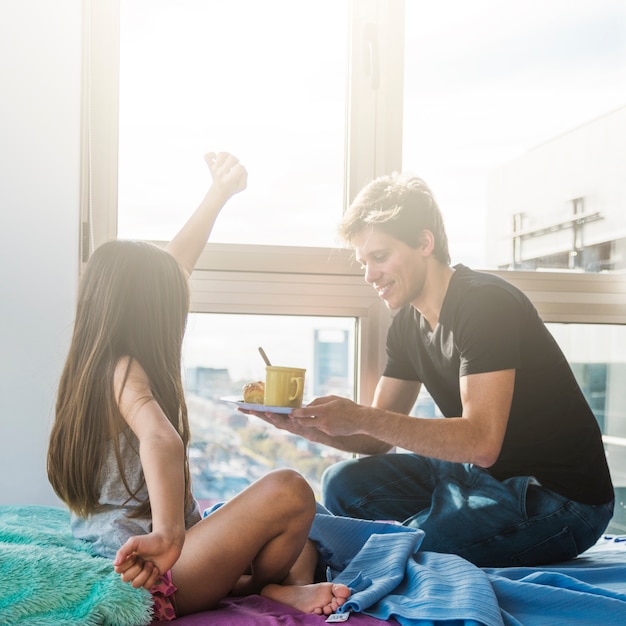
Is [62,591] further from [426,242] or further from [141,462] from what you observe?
[426,242]

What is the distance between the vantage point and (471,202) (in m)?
2.50

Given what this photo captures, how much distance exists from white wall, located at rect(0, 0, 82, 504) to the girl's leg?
885 mm

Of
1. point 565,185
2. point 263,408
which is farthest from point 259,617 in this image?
point 565,185

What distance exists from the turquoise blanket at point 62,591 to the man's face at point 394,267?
38.6 inches

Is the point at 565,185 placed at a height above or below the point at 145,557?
above

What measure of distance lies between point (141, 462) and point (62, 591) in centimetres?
23

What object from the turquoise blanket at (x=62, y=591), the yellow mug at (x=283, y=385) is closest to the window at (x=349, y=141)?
the yellow mug at (x=283, y=385)

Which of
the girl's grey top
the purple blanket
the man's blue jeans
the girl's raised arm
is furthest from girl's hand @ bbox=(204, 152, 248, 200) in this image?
the purple blanket

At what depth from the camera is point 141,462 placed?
4.34 ft

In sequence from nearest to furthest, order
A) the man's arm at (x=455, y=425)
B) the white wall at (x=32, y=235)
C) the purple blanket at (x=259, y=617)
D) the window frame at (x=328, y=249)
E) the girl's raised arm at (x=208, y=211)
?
the purple blanket at (x=259, y=617) → the man's arm at (x=455, y=425) → the girl's raised arm at (x=208, y=211) → the white wall at (x=32, y=235) → the window frame at (x=328, y=249)

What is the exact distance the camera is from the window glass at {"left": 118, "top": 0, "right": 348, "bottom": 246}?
227 cm

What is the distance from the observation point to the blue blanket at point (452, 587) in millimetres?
1284

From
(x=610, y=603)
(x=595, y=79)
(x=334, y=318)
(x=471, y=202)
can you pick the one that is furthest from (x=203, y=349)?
(x=595, y=79)

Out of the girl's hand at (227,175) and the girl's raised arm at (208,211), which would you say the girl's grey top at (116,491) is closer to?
the girl's raised arm at (208,211)
